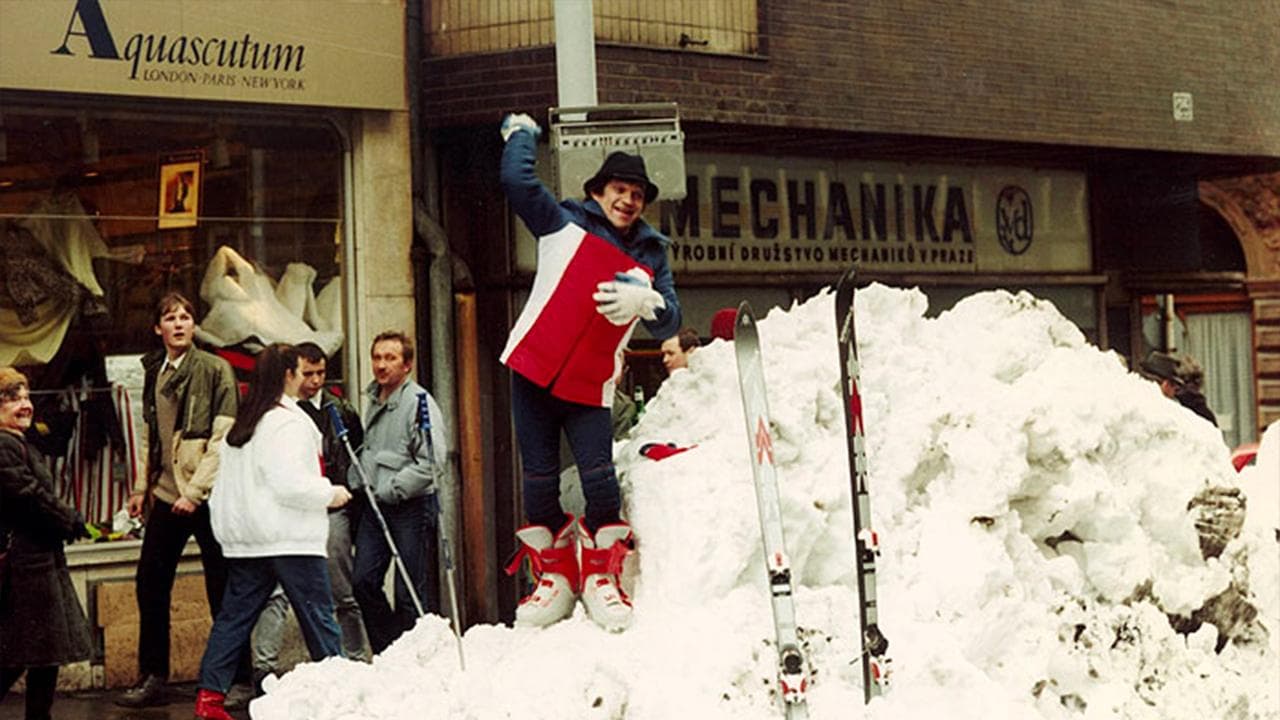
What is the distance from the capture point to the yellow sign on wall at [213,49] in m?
11.6

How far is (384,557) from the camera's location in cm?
1075

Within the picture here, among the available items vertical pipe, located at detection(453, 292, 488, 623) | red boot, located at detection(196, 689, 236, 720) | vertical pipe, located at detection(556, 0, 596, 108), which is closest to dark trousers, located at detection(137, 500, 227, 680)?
→ red boot, located at detection(196, 689, 236, 720)

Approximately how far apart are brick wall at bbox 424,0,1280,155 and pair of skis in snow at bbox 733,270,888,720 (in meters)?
7.43

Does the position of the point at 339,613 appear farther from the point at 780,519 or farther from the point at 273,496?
the point at 780,519

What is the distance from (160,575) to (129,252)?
2.50 m

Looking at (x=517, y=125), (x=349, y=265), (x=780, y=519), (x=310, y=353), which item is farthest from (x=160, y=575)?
(x=780, y=519)

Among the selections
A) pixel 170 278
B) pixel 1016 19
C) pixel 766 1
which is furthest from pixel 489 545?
pixel 1016 19

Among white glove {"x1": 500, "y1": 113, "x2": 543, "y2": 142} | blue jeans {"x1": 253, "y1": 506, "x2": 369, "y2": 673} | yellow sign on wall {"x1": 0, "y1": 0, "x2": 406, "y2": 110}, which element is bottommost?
blue jeans {"x1": 253, "y1": 506, "x2": 369, "y2": 673}

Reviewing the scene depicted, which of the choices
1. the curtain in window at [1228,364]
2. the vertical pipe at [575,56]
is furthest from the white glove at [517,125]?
the curtain in window at [1228,364]

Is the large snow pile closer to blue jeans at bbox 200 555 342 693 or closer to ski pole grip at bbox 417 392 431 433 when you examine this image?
blue jeans at bbox 200 555 342 693

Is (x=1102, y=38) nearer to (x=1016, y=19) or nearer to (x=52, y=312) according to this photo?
(x=1016, y=19)

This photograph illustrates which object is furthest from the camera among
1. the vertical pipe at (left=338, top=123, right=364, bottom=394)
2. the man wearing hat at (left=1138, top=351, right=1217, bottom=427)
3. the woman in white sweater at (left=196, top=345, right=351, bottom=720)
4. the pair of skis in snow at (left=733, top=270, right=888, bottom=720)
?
the man wearing hat at (left=1138, top=351, right=1217, bottom=427)

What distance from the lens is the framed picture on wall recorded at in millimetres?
12531

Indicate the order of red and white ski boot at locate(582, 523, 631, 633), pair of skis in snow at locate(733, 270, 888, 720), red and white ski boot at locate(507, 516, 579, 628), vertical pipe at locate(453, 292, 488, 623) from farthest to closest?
vertical pipe at locate(453, 292, 488, 623), red and white ski boot at locate(507, 516, 579, 628), red and white ski boot at locate(582, 523, 631, 633), pair of skis in snow at locate(733, 270, 888, 720)
